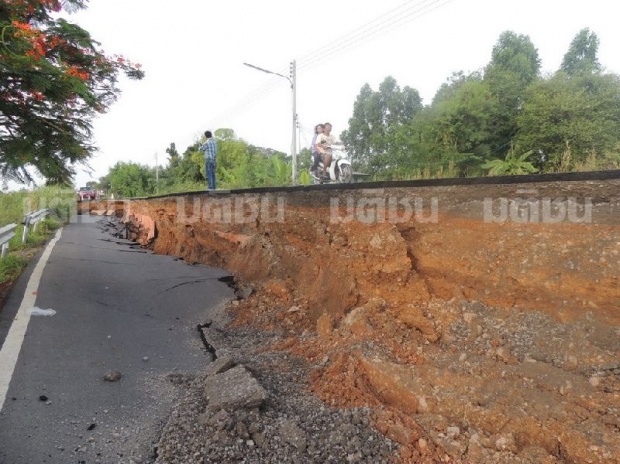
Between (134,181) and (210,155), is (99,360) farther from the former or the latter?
(134,181)

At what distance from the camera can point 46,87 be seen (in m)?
4.12

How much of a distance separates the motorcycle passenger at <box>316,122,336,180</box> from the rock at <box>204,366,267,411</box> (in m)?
7.52

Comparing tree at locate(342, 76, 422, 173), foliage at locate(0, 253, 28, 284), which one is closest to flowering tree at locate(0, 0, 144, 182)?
foliage at locate(0, 253, 28, 284)

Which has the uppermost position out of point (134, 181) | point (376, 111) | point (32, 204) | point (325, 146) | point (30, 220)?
point (376, 111)

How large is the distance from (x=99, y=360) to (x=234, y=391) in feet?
5.59

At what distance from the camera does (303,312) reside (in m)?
4.69

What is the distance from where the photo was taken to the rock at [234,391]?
2.76 metres

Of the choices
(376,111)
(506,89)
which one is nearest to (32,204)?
(506,89)

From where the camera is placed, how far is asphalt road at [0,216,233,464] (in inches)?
102

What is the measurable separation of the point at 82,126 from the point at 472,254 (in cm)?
553

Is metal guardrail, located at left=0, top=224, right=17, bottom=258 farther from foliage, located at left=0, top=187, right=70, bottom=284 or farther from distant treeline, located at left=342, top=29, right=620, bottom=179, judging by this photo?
distant treeline, located at left=342, top=29, right=620, bottom=179

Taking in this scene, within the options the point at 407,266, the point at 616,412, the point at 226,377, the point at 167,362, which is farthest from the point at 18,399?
the point at 616,412

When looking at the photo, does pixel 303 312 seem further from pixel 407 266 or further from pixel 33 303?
pixel 33 303

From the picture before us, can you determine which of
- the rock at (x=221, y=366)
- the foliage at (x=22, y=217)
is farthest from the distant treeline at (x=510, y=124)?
the rock at (x=221, y=366)
